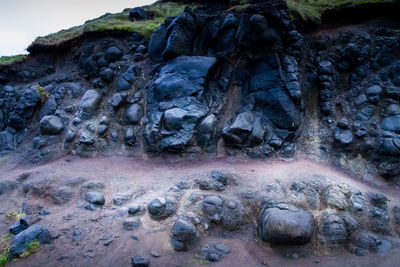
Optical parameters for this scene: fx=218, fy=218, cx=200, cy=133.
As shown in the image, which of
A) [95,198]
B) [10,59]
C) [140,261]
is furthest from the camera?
[10,59]

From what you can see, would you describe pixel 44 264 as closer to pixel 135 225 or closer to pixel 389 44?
pixel 135 225

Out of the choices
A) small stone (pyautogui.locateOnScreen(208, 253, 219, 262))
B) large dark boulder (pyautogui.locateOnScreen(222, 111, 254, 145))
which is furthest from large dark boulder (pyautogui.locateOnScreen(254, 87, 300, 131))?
small stone (pyautogui.locateOnScreen(208, 253, 219, 262))

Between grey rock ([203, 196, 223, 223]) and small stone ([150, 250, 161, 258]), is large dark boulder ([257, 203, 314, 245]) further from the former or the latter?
small stone ([150, 250, 161, 258])

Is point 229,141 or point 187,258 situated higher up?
point 229,141

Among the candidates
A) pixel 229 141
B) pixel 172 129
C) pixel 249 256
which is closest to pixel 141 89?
pixel 172 129

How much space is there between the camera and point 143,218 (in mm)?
6195

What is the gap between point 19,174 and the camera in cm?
859

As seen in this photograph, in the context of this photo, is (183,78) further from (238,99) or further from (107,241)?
(107,241)

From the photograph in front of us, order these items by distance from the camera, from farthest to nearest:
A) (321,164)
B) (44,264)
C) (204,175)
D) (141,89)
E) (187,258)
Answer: (141,89), (321,164), (204,175), (187,258), (44,264)

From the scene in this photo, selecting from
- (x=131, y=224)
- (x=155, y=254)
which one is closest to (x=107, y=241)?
(x=131, y=224)

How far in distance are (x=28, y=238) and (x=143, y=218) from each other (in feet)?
8.69

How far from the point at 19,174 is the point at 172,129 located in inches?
246

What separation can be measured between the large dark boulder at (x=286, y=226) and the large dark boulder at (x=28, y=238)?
5373mm

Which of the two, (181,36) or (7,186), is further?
(181,36)
